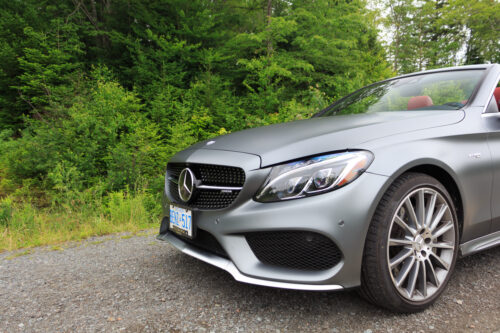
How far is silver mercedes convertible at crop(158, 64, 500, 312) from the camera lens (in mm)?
1540

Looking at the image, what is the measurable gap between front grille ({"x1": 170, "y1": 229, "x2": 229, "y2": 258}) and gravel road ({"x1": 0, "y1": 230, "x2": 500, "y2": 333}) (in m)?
0.31

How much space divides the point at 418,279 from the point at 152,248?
211 centimetres

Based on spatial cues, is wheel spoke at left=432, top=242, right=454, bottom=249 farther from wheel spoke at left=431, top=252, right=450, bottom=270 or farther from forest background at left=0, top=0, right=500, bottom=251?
forest background at left=0, top=0, right=500, bottom=251

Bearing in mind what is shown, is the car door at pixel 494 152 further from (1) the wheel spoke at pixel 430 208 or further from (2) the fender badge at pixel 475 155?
(1) the wheel spoke at pixel 430 208

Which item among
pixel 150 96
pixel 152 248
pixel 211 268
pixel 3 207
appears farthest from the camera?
pixel 150 96

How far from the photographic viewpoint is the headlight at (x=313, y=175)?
157cm

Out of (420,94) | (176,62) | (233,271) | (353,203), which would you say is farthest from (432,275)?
(176,62)

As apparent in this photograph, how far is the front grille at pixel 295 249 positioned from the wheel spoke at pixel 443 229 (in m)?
0.66

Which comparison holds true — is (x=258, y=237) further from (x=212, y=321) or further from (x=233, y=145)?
(x=233, y=145)

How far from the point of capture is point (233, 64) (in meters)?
12.1

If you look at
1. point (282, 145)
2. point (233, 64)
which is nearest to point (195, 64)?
point (233, 64)

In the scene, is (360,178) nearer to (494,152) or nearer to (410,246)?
(410,246)

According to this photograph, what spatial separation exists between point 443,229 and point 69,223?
3.91m

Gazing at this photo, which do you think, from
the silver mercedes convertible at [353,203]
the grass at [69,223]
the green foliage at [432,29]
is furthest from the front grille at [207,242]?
the green foliage at [432,29]
